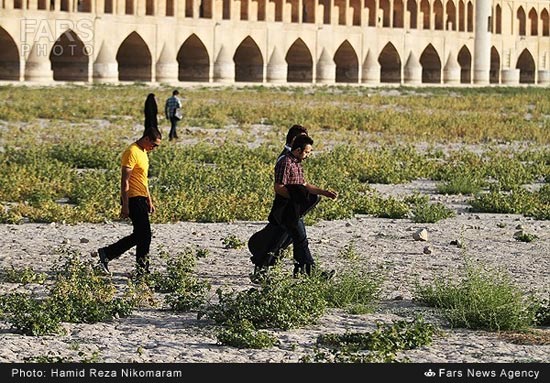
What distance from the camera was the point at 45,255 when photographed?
1135cm

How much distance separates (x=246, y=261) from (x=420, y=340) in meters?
3.48

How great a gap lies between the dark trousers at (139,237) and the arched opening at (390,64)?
179 feet

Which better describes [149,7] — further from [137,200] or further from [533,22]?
[137,200]

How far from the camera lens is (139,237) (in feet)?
33.3

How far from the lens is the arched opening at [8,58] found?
47438 millimetres

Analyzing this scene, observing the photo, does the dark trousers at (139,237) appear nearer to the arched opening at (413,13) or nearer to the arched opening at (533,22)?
the arched opening at (413,13)

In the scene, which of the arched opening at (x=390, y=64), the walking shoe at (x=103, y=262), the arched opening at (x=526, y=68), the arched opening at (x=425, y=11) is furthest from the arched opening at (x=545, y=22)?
the walking shoe at (x=103, y=262)

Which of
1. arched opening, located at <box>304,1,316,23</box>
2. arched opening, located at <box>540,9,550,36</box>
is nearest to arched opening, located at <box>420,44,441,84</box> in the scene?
arched opening, located at <box>304,1,316,23</box>

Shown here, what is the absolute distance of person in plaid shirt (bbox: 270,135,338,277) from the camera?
980 cm

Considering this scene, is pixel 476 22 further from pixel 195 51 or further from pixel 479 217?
pixel 479 217

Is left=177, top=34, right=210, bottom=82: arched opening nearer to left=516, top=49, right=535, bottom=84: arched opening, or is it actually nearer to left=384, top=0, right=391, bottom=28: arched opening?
left=384, top=0, right=391, bottom=28: arched opening

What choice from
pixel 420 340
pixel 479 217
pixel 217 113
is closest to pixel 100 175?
pixel 479 217

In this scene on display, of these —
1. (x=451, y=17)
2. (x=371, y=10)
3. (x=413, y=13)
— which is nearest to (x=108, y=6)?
(x=371, y=10)

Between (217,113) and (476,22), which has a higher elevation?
(476,22)
